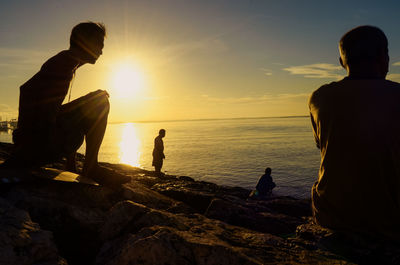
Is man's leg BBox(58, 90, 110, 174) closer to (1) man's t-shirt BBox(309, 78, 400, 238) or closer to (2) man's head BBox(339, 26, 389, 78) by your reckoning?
(1) man's t-shirt BBox(309, 78, 400, 238)

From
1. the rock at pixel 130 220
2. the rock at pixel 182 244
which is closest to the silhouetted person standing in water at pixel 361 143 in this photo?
the rock at pixel 182 244

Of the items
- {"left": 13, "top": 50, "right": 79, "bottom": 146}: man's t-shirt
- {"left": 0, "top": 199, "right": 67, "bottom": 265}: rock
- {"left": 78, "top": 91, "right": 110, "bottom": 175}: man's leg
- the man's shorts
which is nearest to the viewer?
{"left": 0, "top": 199, "right": 67, "bottom": 265}: rock

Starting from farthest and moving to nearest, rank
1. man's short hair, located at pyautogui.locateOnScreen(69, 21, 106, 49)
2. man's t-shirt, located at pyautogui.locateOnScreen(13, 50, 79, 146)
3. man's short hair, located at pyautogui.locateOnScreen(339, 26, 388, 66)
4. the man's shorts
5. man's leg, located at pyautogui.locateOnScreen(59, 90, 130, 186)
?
man's leg, located at pyautogui.locateOnScreen(59, 90, 130, 186), man's short hair, located at pyautogui.locateOnScreen(69, 21, 106, 49), the man's shorts, man's t-shirt, located at pyautogui.locateOnScreen(13, 50, 79, 146), man's short hair, located at pyautogui.locateOnScreen(339, 26, 388, 66)

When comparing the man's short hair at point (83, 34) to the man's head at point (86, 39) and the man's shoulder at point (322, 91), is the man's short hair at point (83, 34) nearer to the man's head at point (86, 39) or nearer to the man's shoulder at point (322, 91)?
the man's head at point (86, 39)

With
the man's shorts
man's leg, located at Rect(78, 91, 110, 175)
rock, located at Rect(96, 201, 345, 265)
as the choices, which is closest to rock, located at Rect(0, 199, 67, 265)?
rock, located at Rect(96, 201, 345, 265)

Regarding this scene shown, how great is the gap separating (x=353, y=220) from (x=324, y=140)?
637 mm

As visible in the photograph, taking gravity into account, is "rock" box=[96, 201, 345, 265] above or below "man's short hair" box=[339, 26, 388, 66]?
below

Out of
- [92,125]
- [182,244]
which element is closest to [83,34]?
[92,125]

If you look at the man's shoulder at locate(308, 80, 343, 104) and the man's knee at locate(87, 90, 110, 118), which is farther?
the man's knee at locate(87, 90, 110, 118)

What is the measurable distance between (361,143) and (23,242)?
8.29ft

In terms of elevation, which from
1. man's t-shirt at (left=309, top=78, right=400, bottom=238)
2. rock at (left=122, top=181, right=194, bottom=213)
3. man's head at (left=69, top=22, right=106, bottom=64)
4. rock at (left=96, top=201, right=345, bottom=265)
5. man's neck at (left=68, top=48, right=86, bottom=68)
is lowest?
rock at (left=122, top=181, right=194, bottom=213)

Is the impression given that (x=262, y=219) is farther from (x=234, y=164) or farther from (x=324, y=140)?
(x=234, y=164)

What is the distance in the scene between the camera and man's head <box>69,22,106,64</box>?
3.36 m

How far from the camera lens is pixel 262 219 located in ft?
14.2
